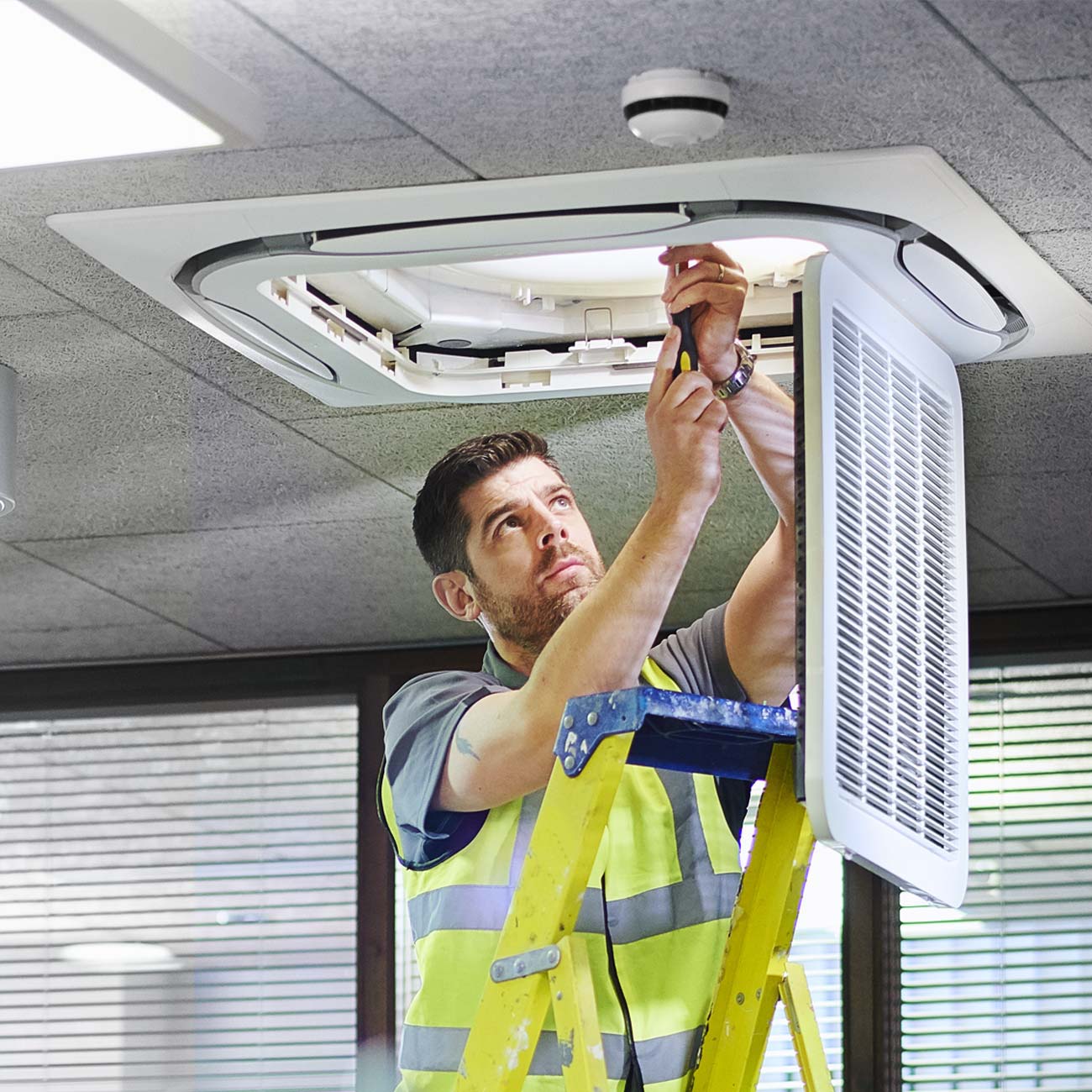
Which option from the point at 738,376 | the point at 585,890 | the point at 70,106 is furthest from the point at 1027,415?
the point at 70,106

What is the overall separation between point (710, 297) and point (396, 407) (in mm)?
663

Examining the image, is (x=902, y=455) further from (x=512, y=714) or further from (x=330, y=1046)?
(x=330, y=1046)

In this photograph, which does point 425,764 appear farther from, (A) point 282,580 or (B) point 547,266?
(A) point 282,580

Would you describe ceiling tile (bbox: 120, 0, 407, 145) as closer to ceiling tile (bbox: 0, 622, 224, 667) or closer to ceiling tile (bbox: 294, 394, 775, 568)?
ceiling tile (bbox: 294, 394, 775, 568)

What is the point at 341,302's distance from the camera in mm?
2814

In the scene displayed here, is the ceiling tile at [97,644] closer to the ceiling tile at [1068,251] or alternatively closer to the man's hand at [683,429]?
the man's hand at [683,429]

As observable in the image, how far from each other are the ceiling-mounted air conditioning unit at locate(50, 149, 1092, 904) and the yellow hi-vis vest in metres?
0.37

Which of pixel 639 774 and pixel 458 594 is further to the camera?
pixel 458 594

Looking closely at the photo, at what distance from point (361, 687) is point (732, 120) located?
9.22 ft

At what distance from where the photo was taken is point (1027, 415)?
321 cm

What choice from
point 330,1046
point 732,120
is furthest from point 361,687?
point 732,120

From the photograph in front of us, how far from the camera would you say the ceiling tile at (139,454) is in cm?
301

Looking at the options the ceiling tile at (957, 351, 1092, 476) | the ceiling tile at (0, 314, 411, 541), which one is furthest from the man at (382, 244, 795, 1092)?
the ceiling tile at (0, 314, 411, 541)

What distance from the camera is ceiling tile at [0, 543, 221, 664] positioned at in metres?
4.19
